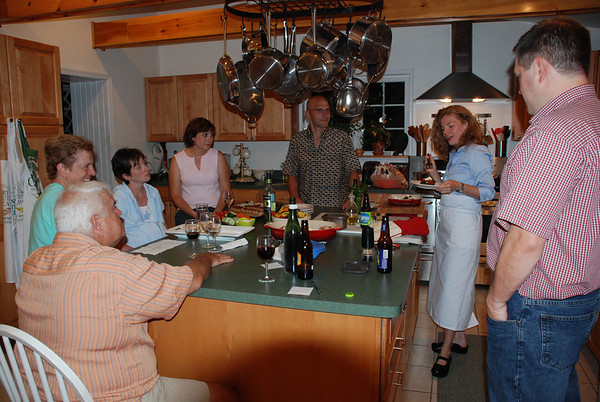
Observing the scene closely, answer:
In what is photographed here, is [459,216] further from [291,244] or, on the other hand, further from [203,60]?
[203,60]

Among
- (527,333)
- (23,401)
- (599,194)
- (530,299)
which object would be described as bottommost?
(23,401)

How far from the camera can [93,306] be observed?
139 cm

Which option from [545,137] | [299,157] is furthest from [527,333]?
[299,157]

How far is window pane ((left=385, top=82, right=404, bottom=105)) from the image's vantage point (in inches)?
210

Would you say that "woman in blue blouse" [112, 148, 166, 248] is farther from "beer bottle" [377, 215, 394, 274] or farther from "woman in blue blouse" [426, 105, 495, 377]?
"woman in blue blouse" [426, 105, 495, 377]

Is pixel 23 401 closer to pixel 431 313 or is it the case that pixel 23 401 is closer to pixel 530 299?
pixel 530 299

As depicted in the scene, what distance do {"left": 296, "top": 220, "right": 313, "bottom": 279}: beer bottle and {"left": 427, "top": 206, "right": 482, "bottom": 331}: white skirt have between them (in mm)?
1249

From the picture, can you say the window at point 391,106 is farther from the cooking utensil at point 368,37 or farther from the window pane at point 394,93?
the cooking utensil at point 368,37

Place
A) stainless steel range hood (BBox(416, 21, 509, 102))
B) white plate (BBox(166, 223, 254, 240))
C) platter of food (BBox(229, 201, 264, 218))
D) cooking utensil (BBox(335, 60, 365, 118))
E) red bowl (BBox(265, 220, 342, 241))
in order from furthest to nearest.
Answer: stainless steel range hood (BBox(416, 21, 509, 102)) → cooking utensil (BBox(335, 60, 365, 118)) → platter of food (BBox(229, 201, 264, 218)) → white plate (BBox(166, 223, 254, 240)) → red bowl (BBox(265, 220, 342, 241))

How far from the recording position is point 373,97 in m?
5.42

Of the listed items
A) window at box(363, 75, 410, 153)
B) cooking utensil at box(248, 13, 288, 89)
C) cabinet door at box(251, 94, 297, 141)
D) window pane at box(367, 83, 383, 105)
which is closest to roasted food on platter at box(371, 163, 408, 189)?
window at box(363, 75, 410, 153)

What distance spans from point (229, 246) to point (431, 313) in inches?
56.8

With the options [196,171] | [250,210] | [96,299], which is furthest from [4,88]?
[96,299]

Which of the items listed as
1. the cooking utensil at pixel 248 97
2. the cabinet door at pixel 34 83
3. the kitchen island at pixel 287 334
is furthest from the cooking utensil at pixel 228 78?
the kitchen island at pixel 287 334
